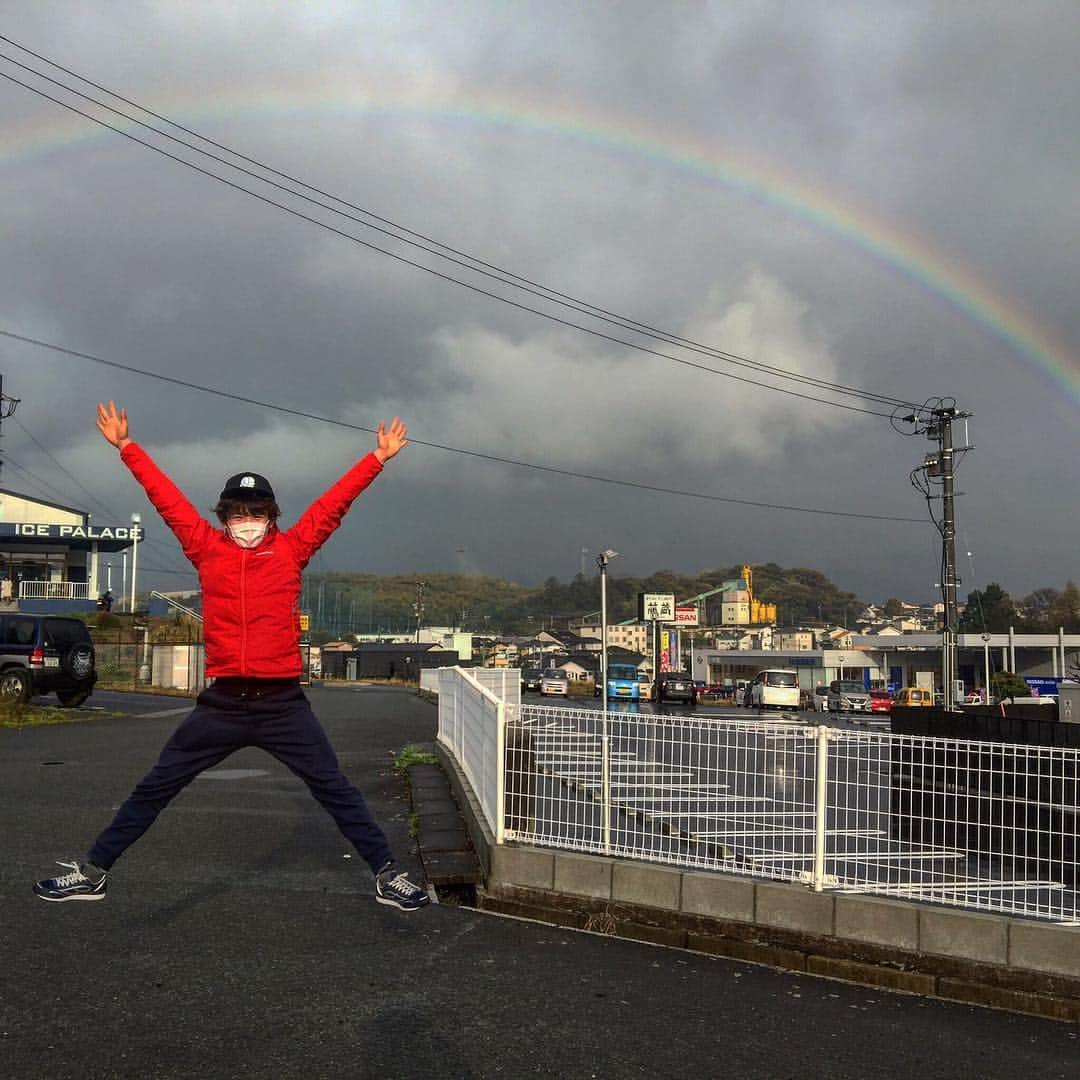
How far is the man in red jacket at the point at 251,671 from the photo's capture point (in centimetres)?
452

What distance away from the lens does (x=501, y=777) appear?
6199 mm

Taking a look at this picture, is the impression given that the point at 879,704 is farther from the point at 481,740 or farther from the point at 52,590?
the point at 481,740

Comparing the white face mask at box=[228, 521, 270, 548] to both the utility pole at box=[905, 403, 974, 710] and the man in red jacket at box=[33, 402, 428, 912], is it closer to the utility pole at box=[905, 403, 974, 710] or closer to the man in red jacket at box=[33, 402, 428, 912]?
the man in red jacket at box=[33, 402, 428, 912]

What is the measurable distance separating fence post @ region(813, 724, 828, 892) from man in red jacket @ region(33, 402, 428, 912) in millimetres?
2117

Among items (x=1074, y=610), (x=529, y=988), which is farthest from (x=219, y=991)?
(x=1074, y=610)

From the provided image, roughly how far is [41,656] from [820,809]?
18.5m

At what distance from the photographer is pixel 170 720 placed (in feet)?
69.7

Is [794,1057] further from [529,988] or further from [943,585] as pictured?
[943,585]

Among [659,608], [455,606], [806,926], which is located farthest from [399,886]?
[455,606]

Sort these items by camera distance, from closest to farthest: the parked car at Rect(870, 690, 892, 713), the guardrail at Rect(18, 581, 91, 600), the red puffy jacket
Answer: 1. the red puffy jacket
2. the parked car at Rect(870, 690, 892, 713)
3. the guardrail at Rect(18, 581, 91, 600)

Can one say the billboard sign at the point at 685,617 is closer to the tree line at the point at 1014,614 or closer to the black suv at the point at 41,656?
the tree line at the point at 1014,614

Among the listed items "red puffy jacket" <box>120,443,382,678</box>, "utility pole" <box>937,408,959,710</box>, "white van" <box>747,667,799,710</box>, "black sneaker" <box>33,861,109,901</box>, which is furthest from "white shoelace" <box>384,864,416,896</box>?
"white van" <box>747,667,799,710</box>

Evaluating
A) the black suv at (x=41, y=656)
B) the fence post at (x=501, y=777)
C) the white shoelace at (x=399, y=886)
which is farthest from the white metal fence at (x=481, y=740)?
the black suv at (x=41, y=656)

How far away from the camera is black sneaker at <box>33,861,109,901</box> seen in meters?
4.59
